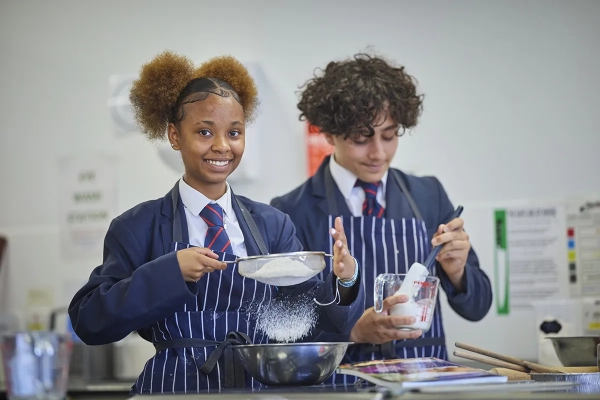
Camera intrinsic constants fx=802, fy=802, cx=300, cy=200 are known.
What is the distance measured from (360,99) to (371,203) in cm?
35

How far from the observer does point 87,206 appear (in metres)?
4.09

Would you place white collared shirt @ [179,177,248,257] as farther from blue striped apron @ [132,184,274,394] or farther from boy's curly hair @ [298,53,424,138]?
boy's curly hair @ [298,53,424,138]

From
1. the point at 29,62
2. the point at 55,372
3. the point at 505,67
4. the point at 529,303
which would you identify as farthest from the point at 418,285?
the point at 29,62

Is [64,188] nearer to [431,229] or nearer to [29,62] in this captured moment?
[29,62]

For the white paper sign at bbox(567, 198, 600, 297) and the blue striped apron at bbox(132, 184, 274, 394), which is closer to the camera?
the blue striped apron at bbox(132, 184, 274, 394)

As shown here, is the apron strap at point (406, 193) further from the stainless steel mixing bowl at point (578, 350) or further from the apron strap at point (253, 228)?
the apron strap at point (253, 228)

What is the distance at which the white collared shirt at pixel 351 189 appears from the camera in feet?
8.84

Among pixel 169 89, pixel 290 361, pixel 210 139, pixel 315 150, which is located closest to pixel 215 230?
pixel 210 139

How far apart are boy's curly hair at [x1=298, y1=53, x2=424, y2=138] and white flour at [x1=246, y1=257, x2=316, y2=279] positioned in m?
0.81

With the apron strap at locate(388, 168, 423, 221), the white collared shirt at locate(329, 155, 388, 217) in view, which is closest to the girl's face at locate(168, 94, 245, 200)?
the white collared shirt at locate(329, 155, 388, 217)

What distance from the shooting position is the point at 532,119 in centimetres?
360

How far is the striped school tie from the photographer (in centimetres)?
270

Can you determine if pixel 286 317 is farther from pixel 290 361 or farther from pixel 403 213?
pixel 403 213

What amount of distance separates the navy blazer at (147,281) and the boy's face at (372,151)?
1.51ft
